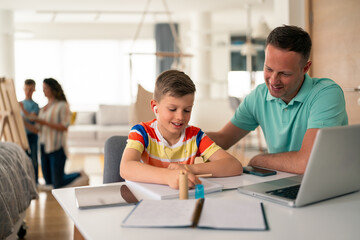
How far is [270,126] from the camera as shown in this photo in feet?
5.96

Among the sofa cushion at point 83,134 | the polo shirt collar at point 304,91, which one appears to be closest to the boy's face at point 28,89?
the sofa cushion at point 83,134

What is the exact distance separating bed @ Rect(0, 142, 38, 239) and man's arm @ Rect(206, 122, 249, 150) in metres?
1.11

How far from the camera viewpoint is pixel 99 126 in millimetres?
7023

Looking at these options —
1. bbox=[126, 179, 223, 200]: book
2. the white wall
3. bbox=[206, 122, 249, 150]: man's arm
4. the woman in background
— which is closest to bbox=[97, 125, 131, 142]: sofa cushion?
the white wall

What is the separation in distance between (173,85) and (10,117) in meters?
2.61

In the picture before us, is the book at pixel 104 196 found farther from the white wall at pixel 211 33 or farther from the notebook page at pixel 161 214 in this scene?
the white wall at pixel 211 33

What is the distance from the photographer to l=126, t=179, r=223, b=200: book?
1.06 metres

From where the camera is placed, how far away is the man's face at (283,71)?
1.57 m

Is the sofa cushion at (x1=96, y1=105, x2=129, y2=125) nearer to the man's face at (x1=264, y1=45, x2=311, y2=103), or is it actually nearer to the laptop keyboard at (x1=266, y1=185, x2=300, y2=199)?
the man's face at (x1=264, y1=45, x2=311, y2=103)

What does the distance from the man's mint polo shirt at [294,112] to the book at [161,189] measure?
24.3 inches

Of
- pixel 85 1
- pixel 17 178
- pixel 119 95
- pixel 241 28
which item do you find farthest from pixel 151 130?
pixel 241 28

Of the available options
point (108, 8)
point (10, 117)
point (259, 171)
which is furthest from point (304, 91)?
point (108, 8)

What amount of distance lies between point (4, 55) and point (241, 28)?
5809mm

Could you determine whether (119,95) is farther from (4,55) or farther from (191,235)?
(191,235)
